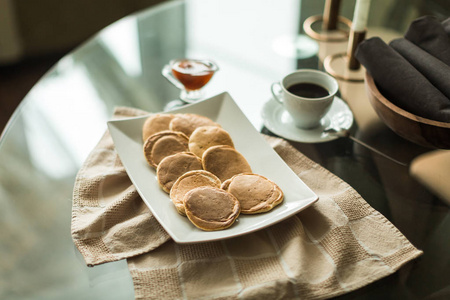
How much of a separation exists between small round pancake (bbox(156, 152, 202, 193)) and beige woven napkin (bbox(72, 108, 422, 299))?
6cm

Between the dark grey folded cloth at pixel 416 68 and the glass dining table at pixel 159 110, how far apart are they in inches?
4.9

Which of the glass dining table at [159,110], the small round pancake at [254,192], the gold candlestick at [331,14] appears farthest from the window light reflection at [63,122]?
the gold candlestick at [331,14]

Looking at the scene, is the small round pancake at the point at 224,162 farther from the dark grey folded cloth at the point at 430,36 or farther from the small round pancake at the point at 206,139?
the dark grey folded cloth at the point at 430,36

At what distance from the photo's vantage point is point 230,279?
68cm

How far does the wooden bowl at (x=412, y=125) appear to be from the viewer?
0.81 m

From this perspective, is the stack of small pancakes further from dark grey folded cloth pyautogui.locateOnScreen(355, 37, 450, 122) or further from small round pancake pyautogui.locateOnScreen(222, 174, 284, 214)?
dark grey folded cloth pyautogui.locateOnScreen(355, 37, 450, 122)

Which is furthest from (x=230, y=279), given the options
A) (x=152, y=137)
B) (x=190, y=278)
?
(x=152, y=137)

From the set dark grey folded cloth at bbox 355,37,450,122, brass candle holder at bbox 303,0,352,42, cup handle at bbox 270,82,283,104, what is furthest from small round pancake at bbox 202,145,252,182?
brass candle holder at bbox 303,0,352,42

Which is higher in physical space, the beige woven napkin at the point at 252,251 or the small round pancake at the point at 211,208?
the small round pancake at the point at 211,208

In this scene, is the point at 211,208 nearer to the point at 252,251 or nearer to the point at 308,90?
the point at 252,251

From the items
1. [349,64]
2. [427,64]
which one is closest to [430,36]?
[427,64]

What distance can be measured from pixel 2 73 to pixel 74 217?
1911 mm

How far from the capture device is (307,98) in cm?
93

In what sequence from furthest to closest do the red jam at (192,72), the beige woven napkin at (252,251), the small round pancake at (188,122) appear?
the red jam at (192,72) → the small round pancake at (188,122) → the beige woven napkin at (252,251)
